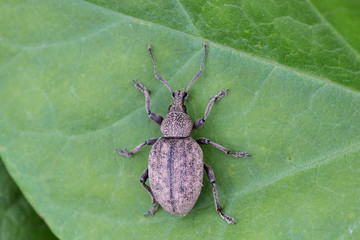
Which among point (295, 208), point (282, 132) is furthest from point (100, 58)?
point (295, 208)

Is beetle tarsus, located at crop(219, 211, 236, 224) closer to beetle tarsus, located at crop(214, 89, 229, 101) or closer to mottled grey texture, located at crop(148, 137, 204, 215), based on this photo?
mottled grey texture, located at crop(148, 137, 204, 215)

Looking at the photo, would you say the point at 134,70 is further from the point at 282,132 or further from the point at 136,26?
the point at 282,132

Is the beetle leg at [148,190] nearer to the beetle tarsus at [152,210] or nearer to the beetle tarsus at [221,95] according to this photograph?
the beetle tarsus at [152,210]

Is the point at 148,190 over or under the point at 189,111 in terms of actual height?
under

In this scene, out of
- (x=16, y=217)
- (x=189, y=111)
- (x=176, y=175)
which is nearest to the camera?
(x=176, y=175)

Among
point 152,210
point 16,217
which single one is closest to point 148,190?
point 152,210

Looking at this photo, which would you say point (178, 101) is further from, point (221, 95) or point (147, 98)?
point (221, 95)
